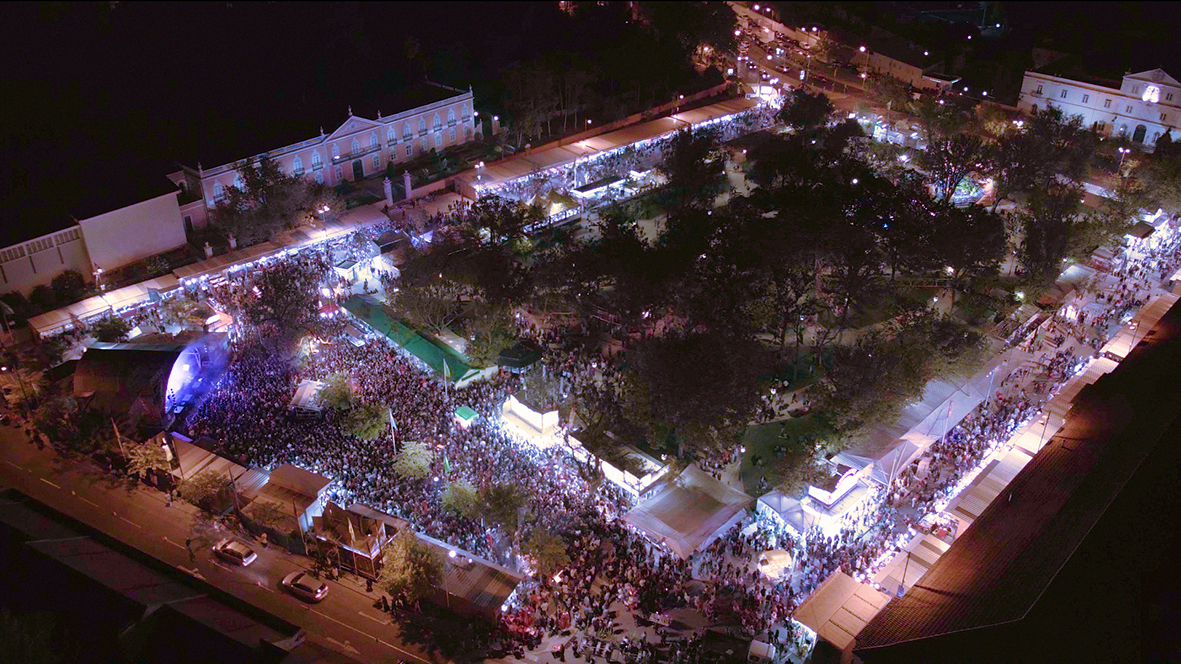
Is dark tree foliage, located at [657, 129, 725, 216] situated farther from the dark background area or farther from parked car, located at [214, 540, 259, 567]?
parked car, located at [214, 540, 259, 567]

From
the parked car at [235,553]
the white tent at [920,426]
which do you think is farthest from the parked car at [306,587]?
the white tent at [920,426]

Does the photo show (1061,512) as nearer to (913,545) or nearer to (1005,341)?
(913,545)

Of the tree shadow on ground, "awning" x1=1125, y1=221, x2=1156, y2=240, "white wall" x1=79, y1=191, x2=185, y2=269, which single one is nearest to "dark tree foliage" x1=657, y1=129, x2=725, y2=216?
"awning" x1=1125, y1=221, x2=1156, y2=240

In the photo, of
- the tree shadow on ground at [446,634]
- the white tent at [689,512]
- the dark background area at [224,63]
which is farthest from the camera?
the dark background area at [224,63]


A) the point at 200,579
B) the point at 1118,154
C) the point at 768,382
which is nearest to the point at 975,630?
the point at 768,382

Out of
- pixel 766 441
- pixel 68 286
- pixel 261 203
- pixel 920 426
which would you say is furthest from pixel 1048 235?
pixel 68 286

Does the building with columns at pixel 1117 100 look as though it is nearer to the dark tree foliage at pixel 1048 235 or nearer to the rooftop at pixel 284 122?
the dark tree foliage at pixel 1048 235
